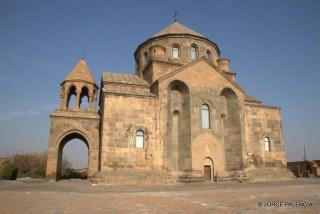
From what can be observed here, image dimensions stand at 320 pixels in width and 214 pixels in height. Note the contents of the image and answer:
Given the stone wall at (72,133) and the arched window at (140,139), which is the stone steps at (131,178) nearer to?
the arched window at (140,139)

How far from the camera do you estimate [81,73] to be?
66.5ft

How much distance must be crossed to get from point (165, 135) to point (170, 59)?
7988 millimetres

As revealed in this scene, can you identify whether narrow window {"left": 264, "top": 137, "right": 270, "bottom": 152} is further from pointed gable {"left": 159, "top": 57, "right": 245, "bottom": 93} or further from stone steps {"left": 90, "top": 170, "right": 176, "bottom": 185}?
stone steps {"left": 90, "top": 170, "right": 176, "bottom": 185}

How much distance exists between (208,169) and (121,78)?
30.7 feet

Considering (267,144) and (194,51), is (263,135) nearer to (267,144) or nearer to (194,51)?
(267,144)

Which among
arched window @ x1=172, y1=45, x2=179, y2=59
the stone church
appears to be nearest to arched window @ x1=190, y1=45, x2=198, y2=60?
arched window @ x1=172, y1=45, x2=179, y2=59

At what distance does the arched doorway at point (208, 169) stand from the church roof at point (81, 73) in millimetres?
10244

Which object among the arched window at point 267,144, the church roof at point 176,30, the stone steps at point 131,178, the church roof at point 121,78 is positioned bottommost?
the stone steps at point 131,178

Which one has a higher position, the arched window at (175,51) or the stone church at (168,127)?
the arched window at (175,51)

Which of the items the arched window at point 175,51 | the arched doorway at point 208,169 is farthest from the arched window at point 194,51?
the arched doorway at point 208,169

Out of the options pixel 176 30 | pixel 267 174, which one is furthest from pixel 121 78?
pixel 267 174

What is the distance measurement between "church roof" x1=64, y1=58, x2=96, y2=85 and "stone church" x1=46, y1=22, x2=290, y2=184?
0.24 feet

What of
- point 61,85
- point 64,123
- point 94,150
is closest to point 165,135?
point 94,150

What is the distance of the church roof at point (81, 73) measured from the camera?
19.8 metres
